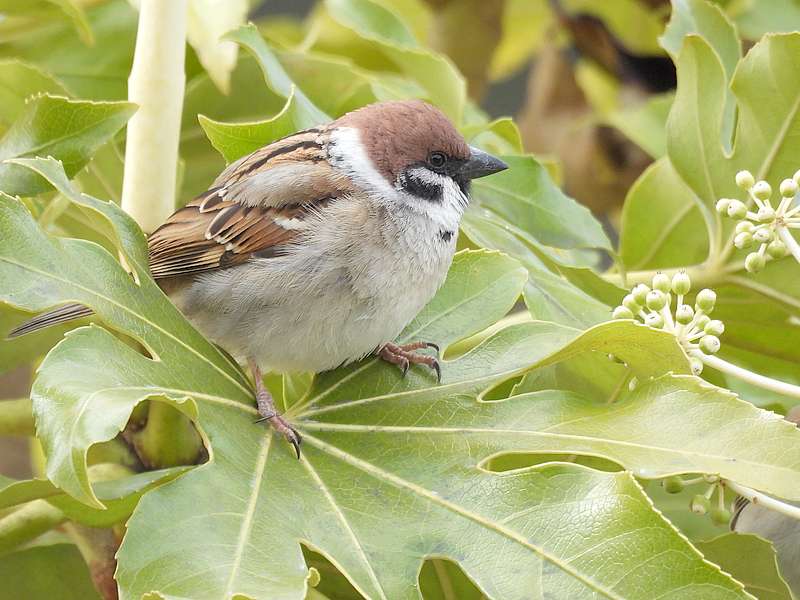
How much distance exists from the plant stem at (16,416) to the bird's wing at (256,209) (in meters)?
0.25

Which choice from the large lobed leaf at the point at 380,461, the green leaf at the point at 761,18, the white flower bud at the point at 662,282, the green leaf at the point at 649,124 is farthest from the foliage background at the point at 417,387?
the green leaf at the point at 761,18

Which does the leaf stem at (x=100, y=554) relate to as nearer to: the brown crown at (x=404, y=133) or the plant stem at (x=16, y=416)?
the plant stem at (x=16, y=416)

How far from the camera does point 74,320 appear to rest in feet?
4.44

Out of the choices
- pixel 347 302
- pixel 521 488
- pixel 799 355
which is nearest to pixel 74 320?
pixel 347 302

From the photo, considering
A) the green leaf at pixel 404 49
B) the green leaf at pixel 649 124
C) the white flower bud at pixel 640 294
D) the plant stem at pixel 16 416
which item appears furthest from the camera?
the green leaf at pixel 649 124

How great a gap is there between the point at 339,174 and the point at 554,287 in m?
0.33

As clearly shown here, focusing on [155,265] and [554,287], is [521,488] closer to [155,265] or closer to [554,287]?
[554,287]

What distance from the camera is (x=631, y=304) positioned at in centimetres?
118

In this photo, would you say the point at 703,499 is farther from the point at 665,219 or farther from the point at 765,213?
the point at 665,219

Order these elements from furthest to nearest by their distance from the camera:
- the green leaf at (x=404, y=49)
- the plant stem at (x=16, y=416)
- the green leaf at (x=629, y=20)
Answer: the green leaf at (x=629, y=20), the green leaf at (x=404, y=49), the plant stem at (x=16, y=416)

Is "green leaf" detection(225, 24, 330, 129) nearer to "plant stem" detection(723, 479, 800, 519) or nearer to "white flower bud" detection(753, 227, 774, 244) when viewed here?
"white flower bud" detection(753, 227, 774, 244)

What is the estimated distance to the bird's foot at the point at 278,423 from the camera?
1.16m

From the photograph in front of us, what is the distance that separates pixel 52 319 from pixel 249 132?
0.34 metres

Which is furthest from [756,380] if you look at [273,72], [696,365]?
[273,72]
